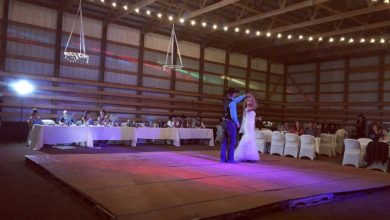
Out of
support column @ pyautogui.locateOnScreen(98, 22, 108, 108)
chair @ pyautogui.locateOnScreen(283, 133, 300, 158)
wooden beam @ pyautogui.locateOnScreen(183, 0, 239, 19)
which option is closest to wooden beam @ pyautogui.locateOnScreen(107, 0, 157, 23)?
support column @ pyautogui.locateOnScreen(98, 22, 108, 108)

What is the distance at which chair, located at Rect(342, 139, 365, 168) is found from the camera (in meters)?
8.88

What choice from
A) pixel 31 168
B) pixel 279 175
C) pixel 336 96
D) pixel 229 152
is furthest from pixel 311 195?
pixel 336 96

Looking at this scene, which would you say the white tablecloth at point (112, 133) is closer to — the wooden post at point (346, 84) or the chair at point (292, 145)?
the chair at point (292, 145)

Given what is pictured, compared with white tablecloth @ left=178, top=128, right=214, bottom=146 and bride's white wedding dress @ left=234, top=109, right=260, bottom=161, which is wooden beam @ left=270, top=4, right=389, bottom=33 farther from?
bride's white wedding dress @ left=234, top=109, right=260, bottom=161

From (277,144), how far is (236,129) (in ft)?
11.5

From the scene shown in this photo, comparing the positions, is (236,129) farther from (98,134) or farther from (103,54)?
(103,54)

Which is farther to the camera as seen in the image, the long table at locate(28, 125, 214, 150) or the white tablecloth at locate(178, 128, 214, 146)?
the white tablecloth at locate(178, 128, 214, 146)

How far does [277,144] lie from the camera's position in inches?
427

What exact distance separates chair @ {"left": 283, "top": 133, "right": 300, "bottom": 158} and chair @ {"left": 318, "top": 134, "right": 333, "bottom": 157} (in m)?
1.76

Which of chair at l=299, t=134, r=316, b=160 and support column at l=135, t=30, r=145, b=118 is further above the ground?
support column at l=135, t=30, r=145, b=118

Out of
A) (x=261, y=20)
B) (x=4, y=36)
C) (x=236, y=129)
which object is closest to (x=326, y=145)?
(x=236, y=129)

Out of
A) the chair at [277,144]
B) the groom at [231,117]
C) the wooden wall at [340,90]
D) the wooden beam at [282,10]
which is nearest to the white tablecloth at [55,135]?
the groom at [231,117]

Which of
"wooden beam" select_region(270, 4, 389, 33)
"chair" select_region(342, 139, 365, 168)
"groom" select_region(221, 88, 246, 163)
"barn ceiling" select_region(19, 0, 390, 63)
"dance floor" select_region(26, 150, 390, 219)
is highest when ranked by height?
"barn ceiling" select_region(19, 0, 390, 63)

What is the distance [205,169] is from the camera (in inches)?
267
